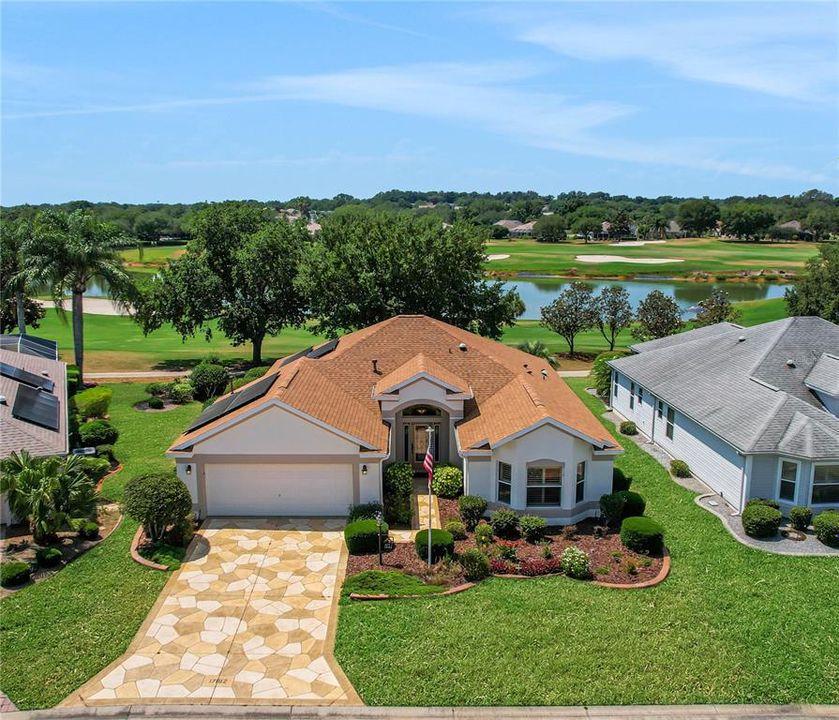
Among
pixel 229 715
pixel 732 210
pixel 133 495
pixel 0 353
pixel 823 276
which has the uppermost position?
pixel 732 210

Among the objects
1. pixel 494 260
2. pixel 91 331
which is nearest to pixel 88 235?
pixel 91 331

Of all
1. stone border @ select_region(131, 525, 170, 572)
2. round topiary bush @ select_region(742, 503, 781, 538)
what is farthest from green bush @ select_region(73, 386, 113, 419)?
round topiary bush @ select_region(742, 503, 781, 538)

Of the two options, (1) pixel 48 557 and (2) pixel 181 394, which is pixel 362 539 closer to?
(1) pixel 48 557

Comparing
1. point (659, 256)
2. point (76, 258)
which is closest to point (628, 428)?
point (76, 258)

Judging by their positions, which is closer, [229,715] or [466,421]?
[229,715]

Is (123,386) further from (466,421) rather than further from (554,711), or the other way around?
(554,711)
